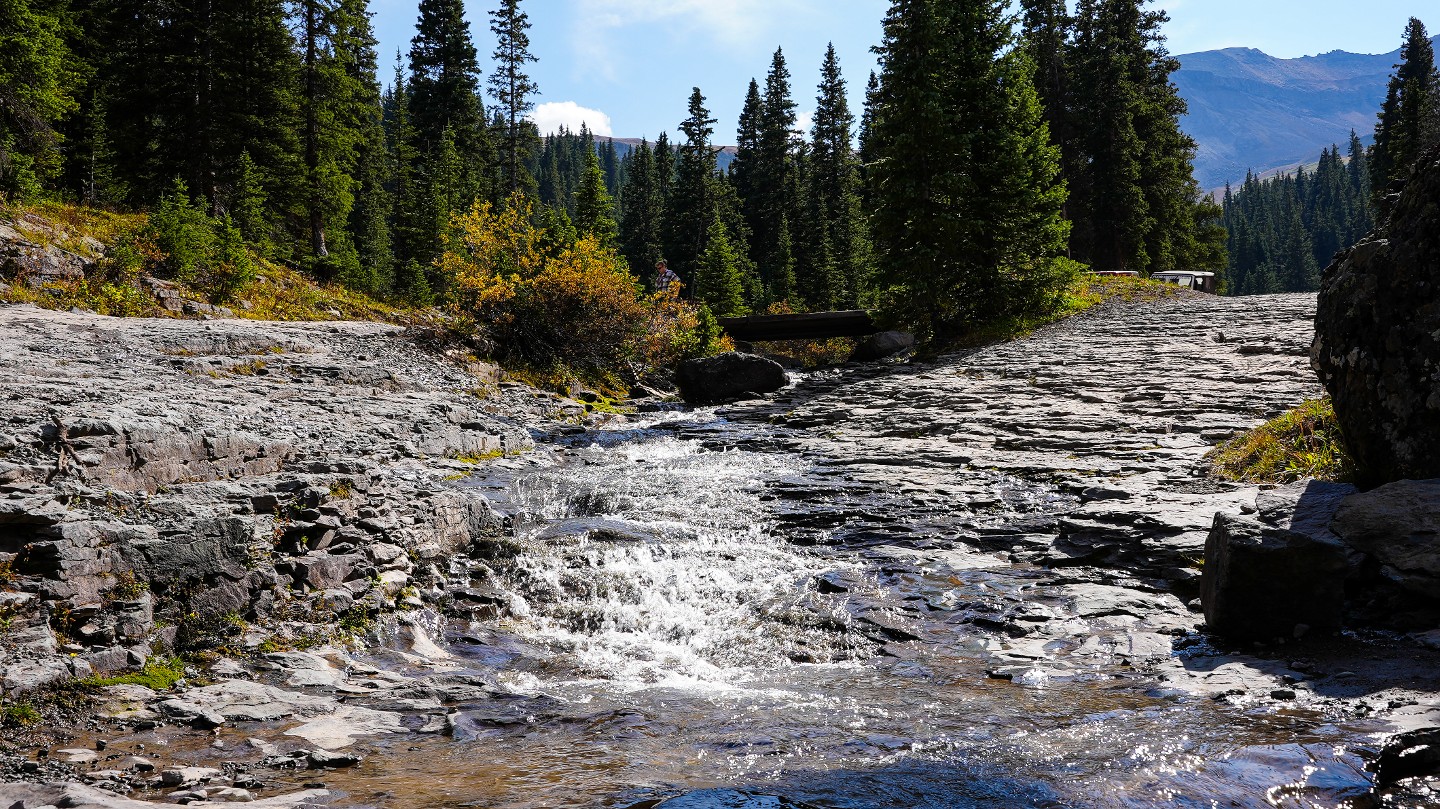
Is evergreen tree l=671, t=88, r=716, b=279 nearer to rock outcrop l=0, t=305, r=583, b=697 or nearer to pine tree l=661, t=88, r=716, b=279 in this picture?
pine tree l=661, t=88, r=716, b=279

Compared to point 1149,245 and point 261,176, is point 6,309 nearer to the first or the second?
point 261,176

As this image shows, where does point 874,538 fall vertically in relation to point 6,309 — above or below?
below

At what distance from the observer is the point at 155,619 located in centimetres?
570

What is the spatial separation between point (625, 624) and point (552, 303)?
60.6ft

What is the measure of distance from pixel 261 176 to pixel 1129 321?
33460mm

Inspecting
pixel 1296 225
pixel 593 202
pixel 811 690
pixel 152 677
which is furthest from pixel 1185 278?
pixel 1296 225

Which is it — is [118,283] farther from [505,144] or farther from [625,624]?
[505,144]

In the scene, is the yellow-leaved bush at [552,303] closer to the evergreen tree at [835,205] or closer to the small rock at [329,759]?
the small rock at [329,759]

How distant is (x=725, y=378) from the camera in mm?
25625

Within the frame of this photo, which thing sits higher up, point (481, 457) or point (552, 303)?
point (552, 303)

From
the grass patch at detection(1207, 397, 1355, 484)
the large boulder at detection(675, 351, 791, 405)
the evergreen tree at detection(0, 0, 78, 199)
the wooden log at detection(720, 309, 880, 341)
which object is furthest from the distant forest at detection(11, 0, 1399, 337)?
the grass patch at detection(1207, 397, 1355, 484)

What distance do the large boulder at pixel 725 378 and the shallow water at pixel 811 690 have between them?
45.5 feet

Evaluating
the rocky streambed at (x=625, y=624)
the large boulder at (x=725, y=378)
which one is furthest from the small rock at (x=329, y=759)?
the large boulder at (x=725, y=378)

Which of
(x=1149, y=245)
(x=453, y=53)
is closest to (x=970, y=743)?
(x=1149, y=245)
